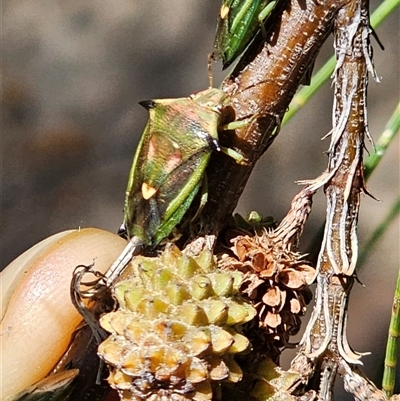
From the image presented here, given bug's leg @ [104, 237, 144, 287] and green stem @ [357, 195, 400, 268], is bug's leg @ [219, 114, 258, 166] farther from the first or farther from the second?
green stem @ [357, 195, 400, 268]

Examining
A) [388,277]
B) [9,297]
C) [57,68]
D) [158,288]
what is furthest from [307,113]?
[158,288]

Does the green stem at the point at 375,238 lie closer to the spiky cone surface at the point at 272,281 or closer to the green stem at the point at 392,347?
the green stem at the point at 392,347

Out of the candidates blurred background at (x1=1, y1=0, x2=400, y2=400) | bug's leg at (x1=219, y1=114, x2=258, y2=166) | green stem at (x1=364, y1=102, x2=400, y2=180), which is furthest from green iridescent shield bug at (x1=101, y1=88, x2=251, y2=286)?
blurred background at (x1=1, y1=0, x2=400, y2=400)

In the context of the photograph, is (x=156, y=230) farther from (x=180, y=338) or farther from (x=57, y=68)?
(x=57, y=68)

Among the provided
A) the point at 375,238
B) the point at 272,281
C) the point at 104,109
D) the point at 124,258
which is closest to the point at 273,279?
the point at 272,281

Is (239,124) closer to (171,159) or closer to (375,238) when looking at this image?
(171,159)

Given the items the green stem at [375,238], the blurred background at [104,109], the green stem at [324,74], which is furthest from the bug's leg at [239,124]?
the blurred background at [104,109]
